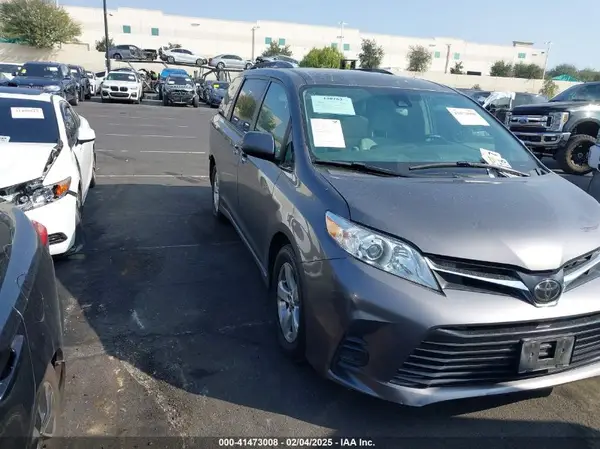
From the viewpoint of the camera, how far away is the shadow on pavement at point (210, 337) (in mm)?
2701

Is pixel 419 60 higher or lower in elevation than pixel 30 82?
higher

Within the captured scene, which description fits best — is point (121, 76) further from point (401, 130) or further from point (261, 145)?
point (401, 130)

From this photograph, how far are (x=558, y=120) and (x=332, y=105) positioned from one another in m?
8.47

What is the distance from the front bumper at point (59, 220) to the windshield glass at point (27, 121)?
3.09ft

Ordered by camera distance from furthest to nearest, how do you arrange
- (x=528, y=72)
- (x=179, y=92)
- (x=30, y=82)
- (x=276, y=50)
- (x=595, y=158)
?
1. (x=528, y=72)
2. (x=276, y=50)
3. (x=179, y=92)
4. (x=30, y=82)
5. (x=595, y=158)

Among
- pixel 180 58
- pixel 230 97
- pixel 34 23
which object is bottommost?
pixel 180 58

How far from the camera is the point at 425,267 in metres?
2.37

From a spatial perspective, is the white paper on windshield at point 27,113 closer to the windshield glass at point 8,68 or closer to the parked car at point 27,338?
the parked car at point 27,338

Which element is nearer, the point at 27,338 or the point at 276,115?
the point at 27,338

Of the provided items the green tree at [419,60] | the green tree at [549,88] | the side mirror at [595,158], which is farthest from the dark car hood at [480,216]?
the green tree at [419,60]

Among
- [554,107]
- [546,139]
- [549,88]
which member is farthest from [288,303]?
[549,88]

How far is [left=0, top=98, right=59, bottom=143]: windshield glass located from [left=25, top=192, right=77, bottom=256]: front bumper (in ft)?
3.09

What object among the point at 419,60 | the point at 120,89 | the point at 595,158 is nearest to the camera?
the point at 595,158

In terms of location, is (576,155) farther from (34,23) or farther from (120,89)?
(34,23)
